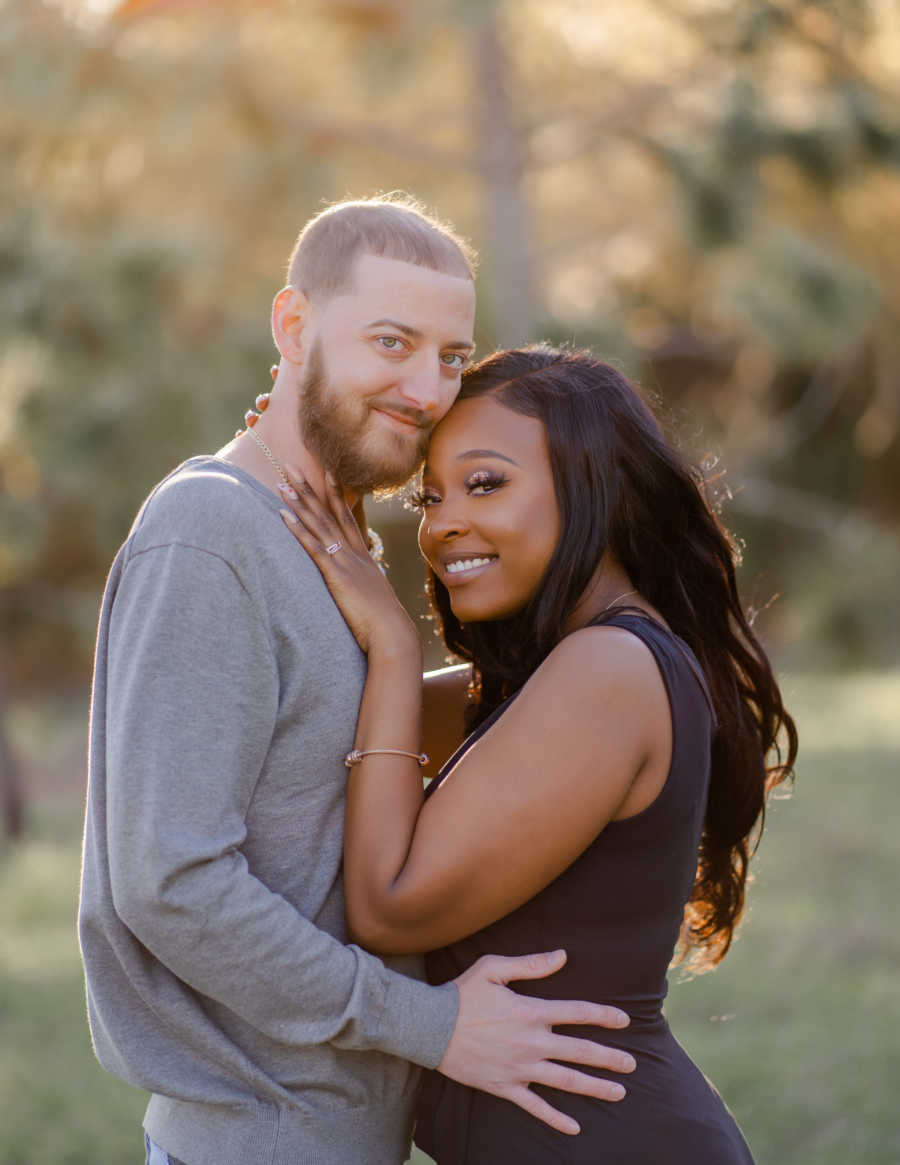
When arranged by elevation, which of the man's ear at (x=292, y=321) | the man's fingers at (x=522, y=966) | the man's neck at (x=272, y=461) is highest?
the man's ear at (x=292, y=321)

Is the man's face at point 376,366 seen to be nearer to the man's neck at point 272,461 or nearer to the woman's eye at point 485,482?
the man's neck at point 272,461

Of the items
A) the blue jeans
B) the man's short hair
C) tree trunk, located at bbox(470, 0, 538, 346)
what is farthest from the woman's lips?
tree trunk, located at bbox(470, 0, 538, 346)

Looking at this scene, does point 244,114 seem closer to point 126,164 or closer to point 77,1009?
point 126,164

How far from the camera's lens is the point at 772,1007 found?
5266 millimetres

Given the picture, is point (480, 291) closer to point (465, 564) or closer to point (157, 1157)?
point (465, 564)

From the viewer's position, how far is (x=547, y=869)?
6.69 ft

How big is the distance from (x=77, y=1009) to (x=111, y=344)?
396cm

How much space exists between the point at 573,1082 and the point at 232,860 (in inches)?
24.1

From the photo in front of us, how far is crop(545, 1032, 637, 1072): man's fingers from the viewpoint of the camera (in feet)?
6.70

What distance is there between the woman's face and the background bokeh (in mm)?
413

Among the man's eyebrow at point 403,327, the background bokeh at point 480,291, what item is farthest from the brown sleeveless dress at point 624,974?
the background bokeh at point 480,291

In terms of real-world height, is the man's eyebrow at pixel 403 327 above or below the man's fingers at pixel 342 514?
above

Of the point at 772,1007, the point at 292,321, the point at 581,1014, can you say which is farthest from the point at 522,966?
the point at 772,1007

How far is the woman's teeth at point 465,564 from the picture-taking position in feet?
7.91
